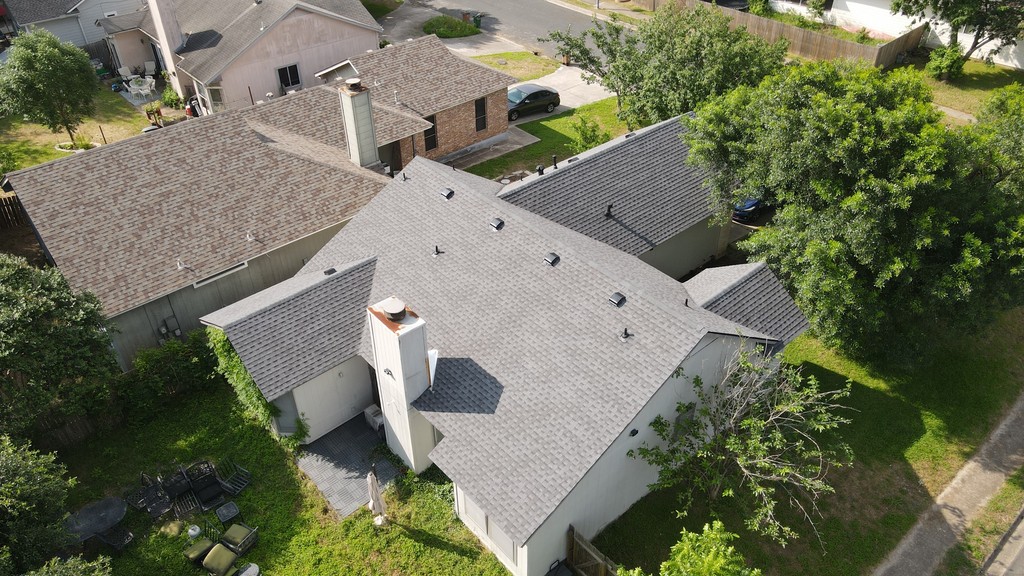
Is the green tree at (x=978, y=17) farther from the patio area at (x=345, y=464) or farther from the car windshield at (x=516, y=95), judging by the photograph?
the patio area at (x=345, y=464)

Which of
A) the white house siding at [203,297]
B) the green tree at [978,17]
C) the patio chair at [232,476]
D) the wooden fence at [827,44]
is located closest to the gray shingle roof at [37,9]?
the white house siding at [203,297]

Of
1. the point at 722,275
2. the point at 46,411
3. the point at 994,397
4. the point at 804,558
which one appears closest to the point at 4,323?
the point at 46,411

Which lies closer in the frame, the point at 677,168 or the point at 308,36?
the point at 677,168

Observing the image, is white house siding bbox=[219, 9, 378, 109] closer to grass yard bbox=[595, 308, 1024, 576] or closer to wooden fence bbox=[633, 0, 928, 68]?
wooden fence bbox=[633, 0, 928, 68]

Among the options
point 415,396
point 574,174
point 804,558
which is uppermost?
point 574,174

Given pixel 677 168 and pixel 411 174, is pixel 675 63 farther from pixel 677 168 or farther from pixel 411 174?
pixel 411 174

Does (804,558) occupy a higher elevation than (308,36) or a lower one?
lower

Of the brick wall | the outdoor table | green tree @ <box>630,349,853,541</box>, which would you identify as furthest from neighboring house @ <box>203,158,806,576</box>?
the brick wall
